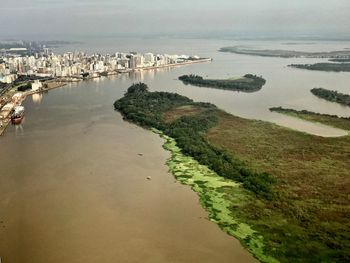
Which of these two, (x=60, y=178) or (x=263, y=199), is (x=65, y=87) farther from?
(x=263, y=199)

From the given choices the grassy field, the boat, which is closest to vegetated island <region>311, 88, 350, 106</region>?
the grassy field

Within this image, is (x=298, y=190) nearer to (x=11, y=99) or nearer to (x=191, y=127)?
(x=191, y=127)

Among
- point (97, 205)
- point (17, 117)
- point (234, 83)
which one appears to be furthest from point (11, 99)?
point (97, 205)

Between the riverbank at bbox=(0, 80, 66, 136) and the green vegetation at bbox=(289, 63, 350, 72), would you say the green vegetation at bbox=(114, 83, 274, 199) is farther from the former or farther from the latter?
the green vegetation at bbox=(289, 63, 350, 72)

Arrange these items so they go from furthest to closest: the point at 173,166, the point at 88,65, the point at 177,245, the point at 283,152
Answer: the point at 88,65
the point at 283,152
the point at 173,166
the point at 177,245

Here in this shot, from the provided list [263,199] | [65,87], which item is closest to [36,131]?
[263,199]

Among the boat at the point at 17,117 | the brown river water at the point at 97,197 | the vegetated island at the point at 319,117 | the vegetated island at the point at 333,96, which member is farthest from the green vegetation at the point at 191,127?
the vegetated island at the point at 333,96

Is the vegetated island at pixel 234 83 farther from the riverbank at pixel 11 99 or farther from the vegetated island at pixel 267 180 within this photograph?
the vegetated island at pixel 267 180
